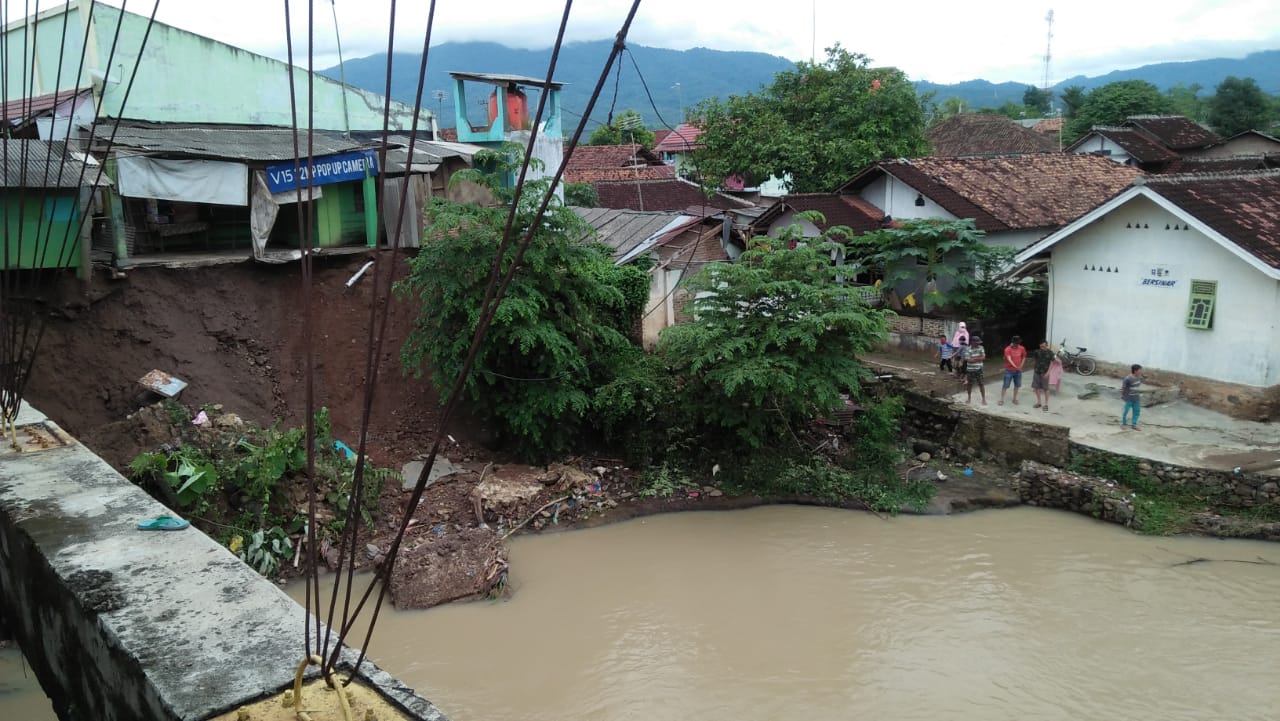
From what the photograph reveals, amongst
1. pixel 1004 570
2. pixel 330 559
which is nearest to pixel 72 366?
pixel 330 559

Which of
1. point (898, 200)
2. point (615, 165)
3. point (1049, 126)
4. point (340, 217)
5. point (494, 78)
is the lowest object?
point (340, 217)

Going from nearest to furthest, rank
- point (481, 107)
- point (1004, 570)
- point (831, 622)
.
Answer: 1. point (831, 622)
2. point (1004, 570)
3. point (481, 107)

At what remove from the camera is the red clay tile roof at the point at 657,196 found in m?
23.5

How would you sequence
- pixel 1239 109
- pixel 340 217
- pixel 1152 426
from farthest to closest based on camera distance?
pixel 1239 109
pixel 340 217
pixel 1152 426

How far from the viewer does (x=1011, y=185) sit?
1820cm

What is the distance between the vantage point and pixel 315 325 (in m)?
12.3

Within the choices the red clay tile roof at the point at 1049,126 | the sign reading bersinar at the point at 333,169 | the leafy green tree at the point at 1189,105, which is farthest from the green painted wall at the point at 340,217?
the leafy green tree at the point at 1189,105

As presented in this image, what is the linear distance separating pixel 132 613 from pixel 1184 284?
13252mm

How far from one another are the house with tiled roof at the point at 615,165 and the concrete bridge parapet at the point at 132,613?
2319 centimetres

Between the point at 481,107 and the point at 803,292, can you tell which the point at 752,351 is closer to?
the point at 803,292

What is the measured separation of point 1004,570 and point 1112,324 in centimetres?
569

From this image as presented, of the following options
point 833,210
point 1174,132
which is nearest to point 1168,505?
point 833,210

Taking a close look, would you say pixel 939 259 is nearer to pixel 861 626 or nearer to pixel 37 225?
pixel 861 626

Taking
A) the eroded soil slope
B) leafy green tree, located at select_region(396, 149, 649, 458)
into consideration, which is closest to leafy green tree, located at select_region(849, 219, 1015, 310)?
leafy green tree, located at select_region(396, 149, 649, 458)
